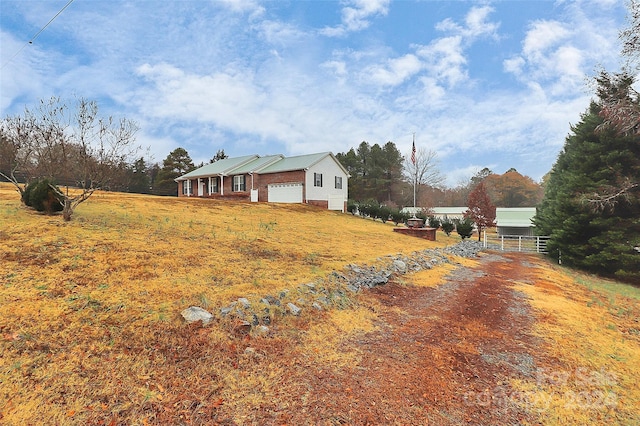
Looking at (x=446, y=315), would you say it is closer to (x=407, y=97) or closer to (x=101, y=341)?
(x=101, y=341)

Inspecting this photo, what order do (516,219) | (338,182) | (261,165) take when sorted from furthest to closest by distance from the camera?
(516,219)
(338,182)
(261,165)

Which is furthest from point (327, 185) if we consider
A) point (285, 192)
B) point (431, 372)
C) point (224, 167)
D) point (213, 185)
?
point (431, 372)

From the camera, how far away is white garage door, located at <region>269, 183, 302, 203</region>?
82.2 ft

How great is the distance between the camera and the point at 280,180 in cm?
2558

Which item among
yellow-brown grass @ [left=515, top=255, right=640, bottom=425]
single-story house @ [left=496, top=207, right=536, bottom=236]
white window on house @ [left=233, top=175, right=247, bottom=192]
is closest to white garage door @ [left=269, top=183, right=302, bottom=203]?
white window on house @ [left=233, top=175, right=247, bottom=192]

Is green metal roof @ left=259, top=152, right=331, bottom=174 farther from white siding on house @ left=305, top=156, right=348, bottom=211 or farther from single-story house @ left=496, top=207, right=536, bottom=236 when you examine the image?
single-story house @ left=496, top=207, right=536, bottom=236

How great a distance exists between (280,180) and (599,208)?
66.1 feet

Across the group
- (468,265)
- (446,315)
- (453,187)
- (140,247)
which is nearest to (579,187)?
(468,265)

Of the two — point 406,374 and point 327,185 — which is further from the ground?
point 327,185

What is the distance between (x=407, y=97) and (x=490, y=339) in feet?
48.6

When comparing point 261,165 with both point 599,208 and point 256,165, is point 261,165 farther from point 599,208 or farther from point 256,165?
point 599,208

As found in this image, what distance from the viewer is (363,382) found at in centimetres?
318

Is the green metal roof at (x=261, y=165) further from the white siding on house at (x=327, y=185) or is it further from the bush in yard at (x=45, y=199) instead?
the bush in yard at (x=45, y=199)

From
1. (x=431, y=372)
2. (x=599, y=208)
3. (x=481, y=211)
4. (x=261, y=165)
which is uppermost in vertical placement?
(x=261, y=165)
